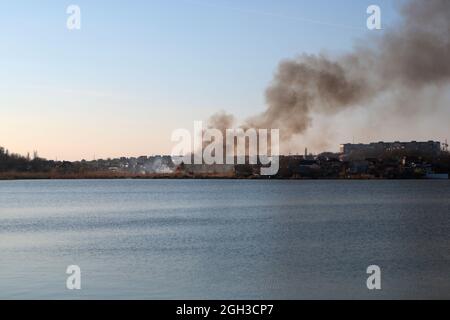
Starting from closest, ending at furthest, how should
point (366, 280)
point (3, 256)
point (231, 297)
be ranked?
point (231, 297), point (366, 280), point (3, 256)

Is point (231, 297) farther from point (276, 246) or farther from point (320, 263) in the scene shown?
point (276, 246)

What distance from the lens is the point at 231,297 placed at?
19625 millimetres

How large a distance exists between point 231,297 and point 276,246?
13.4 m

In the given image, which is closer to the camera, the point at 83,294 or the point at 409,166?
the point at 83,294

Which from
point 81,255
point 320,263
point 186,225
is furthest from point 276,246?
point 186,225

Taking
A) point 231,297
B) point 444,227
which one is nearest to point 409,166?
point 444,227

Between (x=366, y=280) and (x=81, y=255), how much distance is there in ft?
45.0

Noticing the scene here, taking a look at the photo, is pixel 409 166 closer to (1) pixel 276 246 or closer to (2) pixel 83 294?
(1) pixel 276 246
